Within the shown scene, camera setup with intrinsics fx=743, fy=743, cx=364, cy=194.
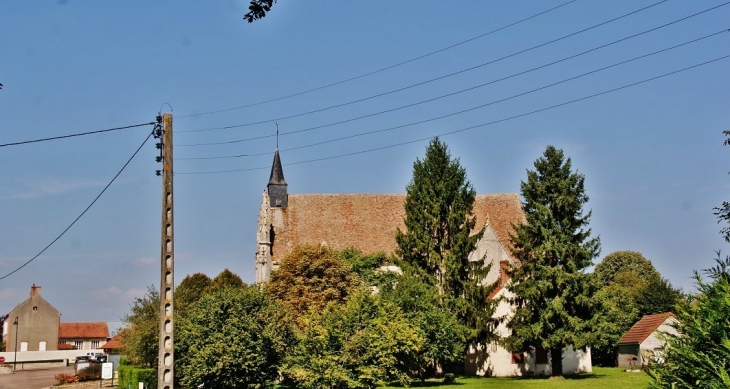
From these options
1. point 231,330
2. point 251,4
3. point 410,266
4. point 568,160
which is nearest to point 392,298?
point 410,266

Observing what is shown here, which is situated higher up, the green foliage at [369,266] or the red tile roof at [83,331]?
the green foliage at [369,266]

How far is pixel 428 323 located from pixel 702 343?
86.1ft

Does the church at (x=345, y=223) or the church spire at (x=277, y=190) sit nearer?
the church at (x=345, y=223)

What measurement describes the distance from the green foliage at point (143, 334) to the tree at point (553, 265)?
17980mm

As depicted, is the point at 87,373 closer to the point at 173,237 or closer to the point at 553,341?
the point at 553,341

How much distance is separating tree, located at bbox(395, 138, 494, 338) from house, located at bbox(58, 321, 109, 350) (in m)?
70.9

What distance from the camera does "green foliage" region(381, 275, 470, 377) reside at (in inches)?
1357

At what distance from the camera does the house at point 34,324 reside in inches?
3095

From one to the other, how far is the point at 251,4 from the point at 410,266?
36401 millimetres

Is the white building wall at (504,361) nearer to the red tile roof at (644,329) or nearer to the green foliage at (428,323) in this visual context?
the green foliage at (428,323)

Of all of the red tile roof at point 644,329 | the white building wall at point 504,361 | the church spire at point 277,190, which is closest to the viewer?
the white building wall at point 504,361

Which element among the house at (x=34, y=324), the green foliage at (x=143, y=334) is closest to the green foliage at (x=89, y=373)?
the green foliage at (x=143, y=334)

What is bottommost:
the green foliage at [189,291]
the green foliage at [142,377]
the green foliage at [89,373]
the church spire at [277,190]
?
the green foliage at [89,373]

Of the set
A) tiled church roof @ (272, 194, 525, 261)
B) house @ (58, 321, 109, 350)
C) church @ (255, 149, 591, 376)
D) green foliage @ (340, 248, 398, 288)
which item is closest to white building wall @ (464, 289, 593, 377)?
church @ (255, 149, 591, 376)
